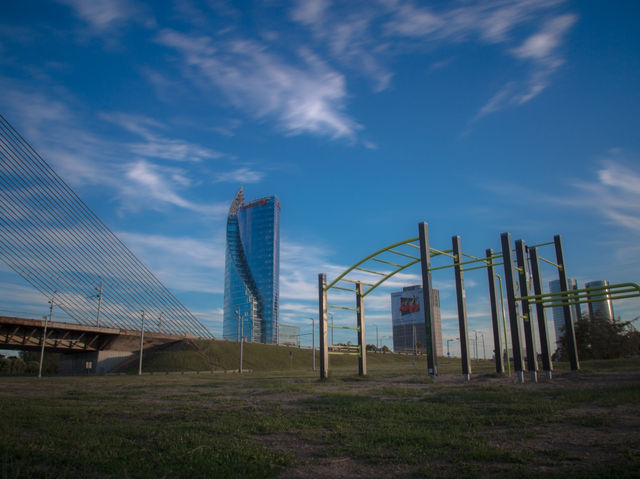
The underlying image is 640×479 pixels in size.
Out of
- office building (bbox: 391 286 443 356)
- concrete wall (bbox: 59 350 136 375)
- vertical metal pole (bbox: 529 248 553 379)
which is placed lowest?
concrete wall (bbox: 59 350 136 375)

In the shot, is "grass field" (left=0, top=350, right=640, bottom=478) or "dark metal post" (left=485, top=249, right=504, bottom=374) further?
"dark metal post" (left=485, top=249, right=504, bottom=374)

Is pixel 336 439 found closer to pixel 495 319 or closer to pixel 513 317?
pixel 513 317

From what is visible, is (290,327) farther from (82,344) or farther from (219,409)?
(219,409)

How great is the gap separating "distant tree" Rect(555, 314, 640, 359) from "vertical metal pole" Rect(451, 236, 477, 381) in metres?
22.0

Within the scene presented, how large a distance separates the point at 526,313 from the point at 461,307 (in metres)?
3.32

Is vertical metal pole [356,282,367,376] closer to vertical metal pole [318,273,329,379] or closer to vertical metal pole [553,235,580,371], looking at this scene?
vertical metal pole [318,273,329,379]

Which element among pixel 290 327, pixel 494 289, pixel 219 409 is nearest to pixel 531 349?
pixel 494 289

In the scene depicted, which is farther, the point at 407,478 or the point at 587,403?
the point at 587,403

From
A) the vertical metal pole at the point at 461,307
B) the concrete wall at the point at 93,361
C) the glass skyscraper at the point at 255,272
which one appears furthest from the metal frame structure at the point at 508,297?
the glass skyscraper at the point at 255,272

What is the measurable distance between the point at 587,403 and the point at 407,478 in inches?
305

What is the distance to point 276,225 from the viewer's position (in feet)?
564

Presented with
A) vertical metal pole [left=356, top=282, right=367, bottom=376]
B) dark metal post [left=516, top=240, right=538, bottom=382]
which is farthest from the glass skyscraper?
dark metal post [left=516, top=240, right=538, bottom=382]

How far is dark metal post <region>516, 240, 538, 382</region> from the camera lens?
18.1 metres

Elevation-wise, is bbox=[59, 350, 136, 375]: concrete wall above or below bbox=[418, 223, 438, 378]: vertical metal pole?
below
